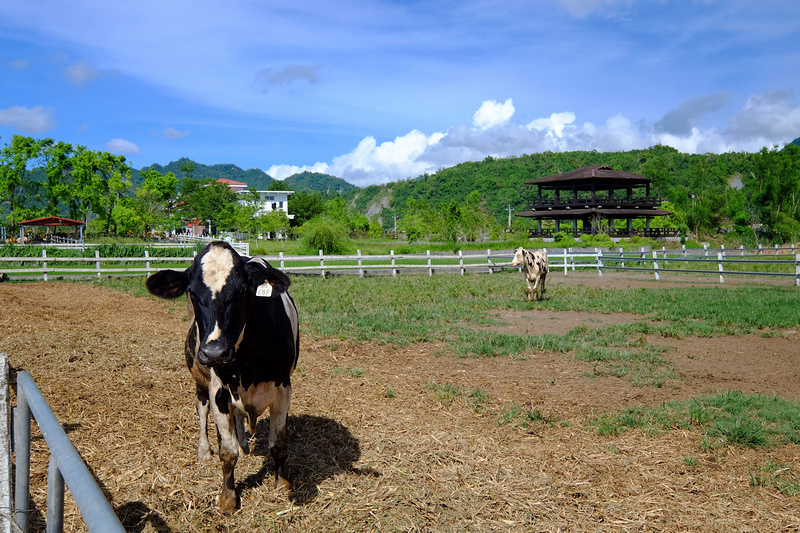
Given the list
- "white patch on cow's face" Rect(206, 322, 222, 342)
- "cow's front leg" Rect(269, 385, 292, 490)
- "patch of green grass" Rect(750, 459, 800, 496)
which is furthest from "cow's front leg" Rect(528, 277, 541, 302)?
"white patch on cow's face" Rect(206, 322, 222, 342)

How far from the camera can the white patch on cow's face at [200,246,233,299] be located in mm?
3809

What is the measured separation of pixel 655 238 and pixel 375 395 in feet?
175

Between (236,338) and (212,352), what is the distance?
→ 26 centimetres

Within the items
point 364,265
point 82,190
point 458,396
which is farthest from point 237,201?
point 458,396

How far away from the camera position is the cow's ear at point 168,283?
4.08m

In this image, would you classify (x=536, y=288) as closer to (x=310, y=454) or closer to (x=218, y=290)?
(x=310, y=454)

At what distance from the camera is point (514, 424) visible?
20.1 feet

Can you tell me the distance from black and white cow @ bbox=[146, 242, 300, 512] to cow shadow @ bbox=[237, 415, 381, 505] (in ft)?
0.72

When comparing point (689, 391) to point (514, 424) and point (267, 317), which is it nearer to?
point (514, 424)

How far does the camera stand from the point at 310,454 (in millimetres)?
5109

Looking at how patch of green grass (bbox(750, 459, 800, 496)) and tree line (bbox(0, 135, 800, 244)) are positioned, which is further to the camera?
tree line (bbox(0, 135, 800, 244))

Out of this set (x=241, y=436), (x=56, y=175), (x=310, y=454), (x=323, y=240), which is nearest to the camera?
(x=241, y=436)

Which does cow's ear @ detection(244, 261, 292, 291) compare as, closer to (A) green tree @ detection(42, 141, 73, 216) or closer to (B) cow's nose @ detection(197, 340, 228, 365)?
(B) cow's nose @ detection(197, 340, 228, 365)

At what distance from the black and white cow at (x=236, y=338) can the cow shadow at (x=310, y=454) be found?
0.22 meters
